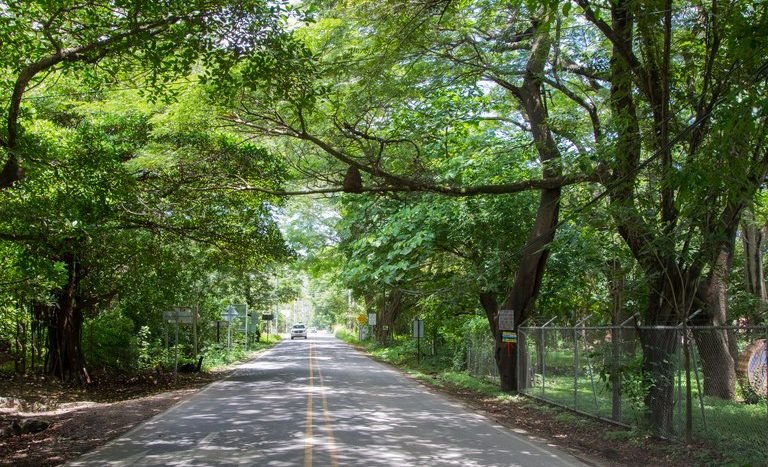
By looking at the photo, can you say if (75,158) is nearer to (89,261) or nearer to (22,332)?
(89,261)

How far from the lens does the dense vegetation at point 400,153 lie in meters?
8.46

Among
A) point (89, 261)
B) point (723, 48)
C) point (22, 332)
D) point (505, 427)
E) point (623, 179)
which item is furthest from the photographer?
point (22, 332)

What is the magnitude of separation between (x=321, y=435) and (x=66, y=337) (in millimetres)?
13135

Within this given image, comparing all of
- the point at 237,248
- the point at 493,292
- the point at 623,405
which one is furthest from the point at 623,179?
the point at 237,248

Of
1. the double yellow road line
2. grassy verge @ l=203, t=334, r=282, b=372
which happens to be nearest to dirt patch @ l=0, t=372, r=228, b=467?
the double yellow road line

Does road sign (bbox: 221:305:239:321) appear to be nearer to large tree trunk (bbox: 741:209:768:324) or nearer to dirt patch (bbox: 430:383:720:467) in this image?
dirt patch (bbox: 430:383:720:467)

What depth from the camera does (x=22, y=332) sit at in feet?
69.7

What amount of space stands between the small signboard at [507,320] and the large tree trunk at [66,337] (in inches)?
517

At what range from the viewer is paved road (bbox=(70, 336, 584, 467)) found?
8.80m

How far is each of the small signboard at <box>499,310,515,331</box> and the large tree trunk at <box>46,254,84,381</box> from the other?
1313 cm

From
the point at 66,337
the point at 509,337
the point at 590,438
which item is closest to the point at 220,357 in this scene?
the point at 66,337

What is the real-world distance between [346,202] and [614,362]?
10498 mm

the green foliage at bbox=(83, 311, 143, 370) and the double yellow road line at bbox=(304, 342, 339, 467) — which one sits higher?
the green foliage at bbox=(83, 311, 143, 370)

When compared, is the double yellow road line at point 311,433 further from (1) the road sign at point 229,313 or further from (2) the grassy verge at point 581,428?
(1) the road sign at point 229,313
